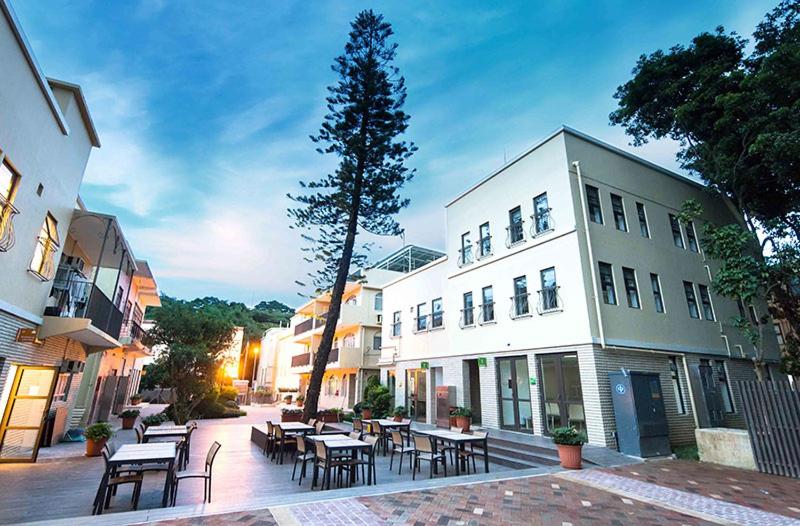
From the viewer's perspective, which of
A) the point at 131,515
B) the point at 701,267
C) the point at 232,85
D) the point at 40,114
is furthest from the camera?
the point at 701,267

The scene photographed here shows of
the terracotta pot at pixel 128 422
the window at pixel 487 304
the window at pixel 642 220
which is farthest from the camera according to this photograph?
the terracotta pot at pixel 128 422

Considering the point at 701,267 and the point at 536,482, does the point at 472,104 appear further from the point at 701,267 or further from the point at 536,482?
the point at 536,482

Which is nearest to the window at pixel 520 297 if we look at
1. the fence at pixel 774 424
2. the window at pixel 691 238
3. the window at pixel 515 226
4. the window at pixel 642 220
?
the window at pixel 515 226

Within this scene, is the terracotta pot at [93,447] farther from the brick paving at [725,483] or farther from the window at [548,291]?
the window at [548,291]

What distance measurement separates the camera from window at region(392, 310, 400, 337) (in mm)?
19205

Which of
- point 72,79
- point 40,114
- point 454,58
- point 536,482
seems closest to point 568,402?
point 536,482

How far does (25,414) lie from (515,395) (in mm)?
12774

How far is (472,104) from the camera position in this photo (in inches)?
566

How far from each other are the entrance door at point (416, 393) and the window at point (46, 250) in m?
13.2

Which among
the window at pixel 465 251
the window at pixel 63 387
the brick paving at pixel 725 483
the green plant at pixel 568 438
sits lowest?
the brick paving at pixel 725 483

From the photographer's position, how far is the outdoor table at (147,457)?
475cm

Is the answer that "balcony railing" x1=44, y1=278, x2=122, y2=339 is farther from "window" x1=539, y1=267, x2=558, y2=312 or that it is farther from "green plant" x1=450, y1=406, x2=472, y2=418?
"window" x1=539, y1=267, x2=558, y2=312

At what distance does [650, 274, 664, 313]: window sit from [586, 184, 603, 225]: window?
276 centimetres

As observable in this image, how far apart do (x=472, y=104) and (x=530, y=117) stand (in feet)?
7.89
